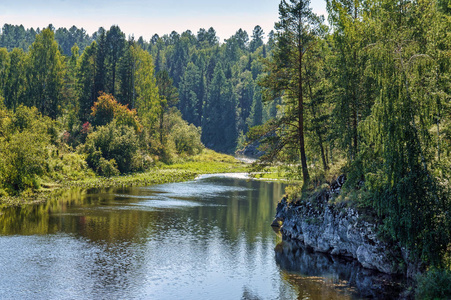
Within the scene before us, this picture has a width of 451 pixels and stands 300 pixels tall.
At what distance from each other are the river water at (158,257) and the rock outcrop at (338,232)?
1002 mm

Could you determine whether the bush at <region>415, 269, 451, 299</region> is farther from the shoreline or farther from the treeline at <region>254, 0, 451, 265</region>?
the shoreline

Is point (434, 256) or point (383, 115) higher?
point (383, 115)

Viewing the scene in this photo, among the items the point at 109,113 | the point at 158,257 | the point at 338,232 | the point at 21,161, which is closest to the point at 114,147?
the point at 109,113

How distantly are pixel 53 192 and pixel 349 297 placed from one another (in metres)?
43.1

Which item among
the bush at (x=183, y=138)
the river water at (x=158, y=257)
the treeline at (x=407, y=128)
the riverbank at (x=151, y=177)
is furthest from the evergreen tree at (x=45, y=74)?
the treeline at (x=407, y=128)

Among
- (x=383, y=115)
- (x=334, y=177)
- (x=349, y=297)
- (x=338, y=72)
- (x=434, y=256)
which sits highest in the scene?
(x=338, y=72)

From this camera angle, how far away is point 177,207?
49.2m

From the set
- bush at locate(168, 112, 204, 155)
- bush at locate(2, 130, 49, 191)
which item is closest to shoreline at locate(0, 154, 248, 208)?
bush at locate(2, 130, 49, 191)

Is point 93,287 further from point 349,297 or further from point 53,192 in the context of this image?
point 53,192

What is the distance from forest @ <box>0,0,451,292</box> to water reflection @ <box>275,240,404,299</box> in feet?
9.93

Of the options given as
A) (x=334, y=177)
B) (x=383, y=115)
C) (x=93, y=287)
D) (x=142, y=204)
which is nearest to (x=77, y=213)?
(x=142, y=204)

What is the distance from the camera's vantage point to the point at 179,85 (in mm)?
175500

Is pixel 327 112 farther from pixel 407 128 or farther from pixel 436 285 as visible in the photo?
pixel 436 285

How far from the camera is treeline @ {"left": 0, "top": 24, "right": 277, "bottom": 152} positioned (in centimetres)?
8962
